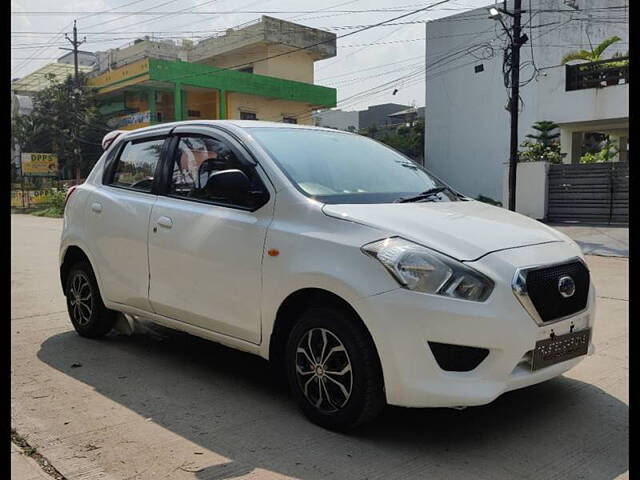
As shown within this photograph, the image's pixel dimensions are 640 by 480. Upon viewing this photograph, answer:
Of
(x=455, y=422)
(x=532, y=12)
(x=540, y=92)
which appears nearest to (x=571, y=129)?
(x=540, y=92)

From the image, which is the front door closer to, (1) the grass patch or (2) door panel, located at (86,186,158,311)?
(2) door panel, located at (86,186,158,311)

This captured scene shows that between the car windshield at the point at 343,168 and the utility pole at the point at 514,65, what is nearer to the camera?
the car windshield at the point at 343,168

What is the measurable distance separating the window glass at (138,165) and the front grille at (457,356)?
8.82 ft

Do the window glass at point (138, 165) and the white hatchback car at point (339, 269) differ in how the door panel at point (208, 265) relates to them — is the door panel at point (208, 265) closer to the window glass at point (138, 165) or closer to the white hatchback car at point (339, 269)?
the white hatchback car at point (339, 269)

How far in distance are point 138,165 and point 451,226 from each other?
2761mm

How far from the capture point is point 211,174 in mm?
4281

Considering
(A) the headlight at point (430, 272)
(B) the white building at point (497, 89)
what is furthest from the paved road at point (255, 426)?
(B) the white building at point (497, 89)

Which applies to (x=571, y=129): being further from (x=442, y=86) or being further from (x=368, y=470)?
(x=368, y=470)

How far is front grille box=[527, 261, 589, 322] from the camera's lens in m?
3.16

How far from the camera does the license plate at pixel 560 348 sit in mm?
3180

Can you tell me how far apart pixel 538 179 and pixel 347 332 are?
51.9ft

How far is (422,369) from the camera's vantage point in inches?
121

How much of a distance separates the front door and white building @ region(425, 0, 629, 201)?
2022cm

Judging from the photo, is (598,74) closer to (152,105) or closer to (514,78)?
(514,78)
